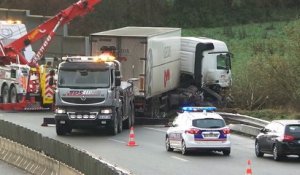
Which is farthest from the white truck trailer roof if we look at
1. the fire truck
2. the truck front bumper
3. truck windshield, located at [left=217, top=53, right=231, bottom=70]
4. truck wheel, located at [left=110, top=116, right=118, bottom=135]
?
the truck front bumper

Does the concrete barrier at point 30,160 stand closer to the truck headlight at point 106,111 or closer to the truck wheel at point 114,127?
the truck headlight at point 106,111

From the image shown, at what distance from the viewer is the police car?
27844 millimetres

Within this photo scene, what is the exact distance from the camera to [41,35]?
1962 inches

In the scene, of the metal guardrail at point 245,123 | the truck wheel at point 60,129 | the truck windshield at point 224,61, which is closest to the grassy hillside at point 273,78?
the truck windshield at point 224,61

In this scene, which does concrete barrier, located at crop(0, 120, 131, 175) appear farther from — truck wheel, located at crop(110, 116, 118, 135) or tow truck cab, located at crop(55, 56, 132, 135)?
truck wheel, located at crop(110, 116, 118, 135)

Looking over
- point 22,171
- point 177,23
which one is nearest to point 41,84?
point 22,171

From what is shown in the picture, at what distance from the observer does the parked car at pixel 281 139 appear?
26891 mm

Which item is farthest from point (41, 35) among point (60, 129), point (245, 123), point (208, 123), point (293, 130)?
point (293, 130)

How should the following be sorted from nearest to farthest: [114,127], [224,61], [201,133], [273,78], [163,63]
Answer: [201,133], [114,127], [163,63], [273,78], [224,61]

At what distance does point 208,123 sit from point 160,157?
1.97 m

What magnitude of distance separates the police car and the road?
378mm

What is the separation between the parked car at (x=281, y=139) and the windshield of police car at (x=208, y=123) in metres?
1.49

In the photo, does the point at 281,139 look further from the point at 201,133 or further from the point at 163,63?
the point at 163,63

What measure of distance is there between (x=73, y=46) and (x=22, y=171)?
29.4 m
